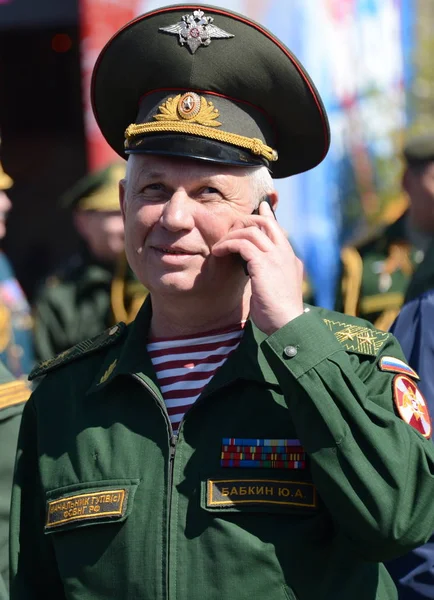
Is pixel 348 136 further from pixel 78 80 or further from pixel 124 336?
pixel 124 336

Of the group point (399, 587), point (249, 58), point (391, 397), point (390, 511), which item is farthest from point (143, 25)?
point (399, 587)

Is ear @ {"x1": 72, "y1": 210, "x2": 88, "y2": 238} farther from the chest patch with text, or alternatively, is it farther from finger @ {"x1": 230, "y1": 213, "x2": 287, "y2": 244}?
the chest patch with text

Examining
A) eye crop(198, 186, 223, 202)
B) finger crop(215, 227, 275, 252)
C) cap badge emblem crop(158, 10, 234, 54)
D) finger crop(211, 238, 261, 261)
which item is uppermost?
cap badge emblem crop(158, 10, 234, 54)

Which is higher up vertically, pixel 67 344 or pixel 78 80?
pixel 78 80

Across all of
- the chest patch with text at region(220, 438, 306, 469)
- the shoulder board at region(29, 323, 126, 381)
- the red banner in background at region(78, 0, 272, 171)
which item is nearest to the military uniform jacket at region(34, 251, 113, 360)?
the red banner in background at region(78, 0, 272, 171)

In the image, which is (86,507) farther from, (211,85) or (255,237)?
(211,85)

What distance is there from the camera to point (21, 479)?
2725 mm

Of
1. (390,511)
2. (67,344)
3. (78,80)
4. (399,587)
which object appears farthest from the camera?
(78,80)

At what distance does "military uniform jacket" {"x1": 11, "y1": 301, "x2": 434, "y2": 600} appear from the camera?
2221 millimetres

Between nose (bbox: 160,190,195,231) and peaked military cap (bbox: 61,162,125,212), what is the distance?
4.95 metres

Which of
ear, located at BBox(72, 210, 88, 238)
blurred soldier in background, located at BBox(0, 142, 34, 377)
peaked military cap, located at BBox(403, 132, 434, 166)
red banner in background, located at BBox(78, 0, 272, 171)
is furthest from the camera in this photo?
red banner in background, located at BBox(78, 0, 272, 171)

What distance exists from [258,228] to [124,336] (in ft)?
1.78

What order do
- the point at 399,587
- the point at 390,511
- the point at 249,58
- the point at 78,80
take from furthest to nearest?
the point at 78,80, the point at 399,587, the point at 249,58, the point at 390,511

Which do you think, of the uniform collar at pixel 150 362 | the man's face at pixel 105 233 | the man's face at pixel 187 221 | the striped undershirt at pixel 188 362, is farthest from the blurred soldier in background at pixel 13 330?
the man's face at pixel 187 221
